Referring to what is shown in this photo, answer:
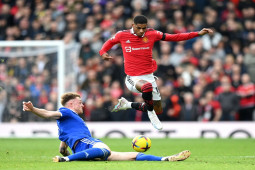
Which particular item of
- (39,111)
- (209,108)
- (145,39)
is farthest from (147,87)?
(209,108)

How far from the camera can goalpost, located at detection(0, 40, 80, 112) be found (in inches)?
637

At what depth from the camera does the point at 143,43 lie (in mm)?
10984

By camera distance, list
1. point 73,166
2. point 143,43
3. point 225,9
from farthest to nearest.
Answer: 1. point 225,9
2. point 143,43
3. point 73,166

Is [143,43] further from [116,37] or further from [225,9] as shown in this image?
[225,9]

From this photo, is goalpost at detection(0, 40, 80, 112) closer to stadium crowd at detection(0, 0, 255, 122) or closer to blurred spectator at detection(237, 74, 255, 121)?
stadium crowd at detection(0, 0, 255, 122)

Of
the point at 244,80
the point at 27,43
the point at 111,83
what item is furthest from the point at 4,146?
the point at 244,80

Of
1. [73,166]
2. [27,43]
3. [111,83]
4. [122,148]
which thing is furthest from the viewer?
[111,83]

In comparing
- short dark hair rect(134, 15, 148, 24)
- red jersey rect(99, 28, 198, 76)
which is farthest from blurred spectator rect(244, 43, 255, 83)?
short dark hair rect(134, 15, 148, 24)

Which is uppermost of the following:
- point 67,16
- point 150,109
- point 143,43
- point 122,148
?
point 67,16

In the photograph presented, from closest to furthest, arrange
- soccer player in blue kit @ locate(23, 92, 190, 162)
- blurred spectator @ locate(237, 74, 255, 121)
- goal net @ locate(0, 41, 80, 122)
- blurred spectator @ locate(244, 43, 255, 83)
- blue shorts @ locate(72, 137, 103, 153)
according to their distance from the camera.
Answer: soccer player in blue kit @ locate(23, 92, 190, 162), blue shorts @ locate(72, 137, 103, 153), goal net @ locate(0, 41, 80, 122), blurred spectator @ locate(237, 74, 255, 121), blurred spectator @ locate(244, 43, 255, 83)

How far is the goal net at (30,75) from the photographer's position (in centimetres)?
1599

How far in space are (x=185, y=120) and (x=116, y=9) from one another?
4.58 meters

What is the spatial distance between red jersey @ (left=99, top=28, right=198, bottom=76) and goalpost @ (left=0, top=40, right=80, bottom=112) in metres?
5.53

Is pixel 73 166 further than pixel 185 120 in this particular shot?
No
